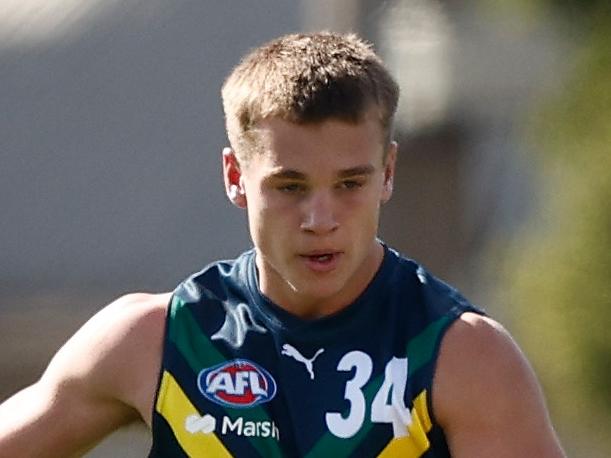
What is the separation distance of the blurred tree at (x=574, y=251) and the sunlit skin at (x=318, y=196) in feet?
21.2

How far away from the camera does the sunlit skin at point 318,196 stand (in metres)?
5.03

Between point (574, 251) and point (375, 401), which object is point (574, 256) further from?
point (375, 401)

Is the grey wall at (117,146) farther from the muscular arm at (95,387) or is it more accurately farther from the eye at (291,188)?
the eye at (291,188)

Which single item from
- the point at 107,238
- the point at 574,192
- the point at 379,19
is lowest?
the point at 107,238

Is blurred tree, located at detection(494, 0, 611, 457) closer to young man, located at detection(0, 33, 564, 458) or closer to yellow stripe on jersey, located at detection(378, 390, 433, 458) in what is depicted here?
young man, located at detection(0, 33, 564, 458)

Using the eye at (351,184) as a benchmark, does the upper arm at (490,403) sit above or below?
below

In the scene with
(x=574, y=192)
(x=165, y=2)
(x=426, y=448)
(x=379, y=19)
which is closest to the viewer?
(x=426, y=448)

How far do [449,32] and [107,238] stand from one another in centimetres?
337

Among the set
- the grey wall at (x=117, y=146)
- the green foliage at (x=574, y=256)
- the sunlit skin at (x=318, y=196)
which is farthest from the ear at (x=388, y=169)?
the grey wall at (x=117, y=146)

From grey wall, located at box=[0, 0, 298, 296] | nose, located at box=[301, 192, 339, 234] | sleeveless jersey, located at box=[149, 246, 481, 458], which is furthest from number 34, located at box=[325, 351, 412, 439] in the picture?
grey wall, located at box=[0, 0, 298, 296]

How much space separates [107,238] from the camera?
15.7 metres

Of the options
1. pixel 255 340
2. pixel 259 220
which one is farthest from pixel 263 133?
pixel 255 340

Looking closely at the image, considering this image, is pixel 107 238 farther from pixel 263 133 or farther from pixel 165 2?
pixel 263 133

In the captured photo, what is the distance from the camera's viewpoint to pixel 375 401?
16.9 ft
